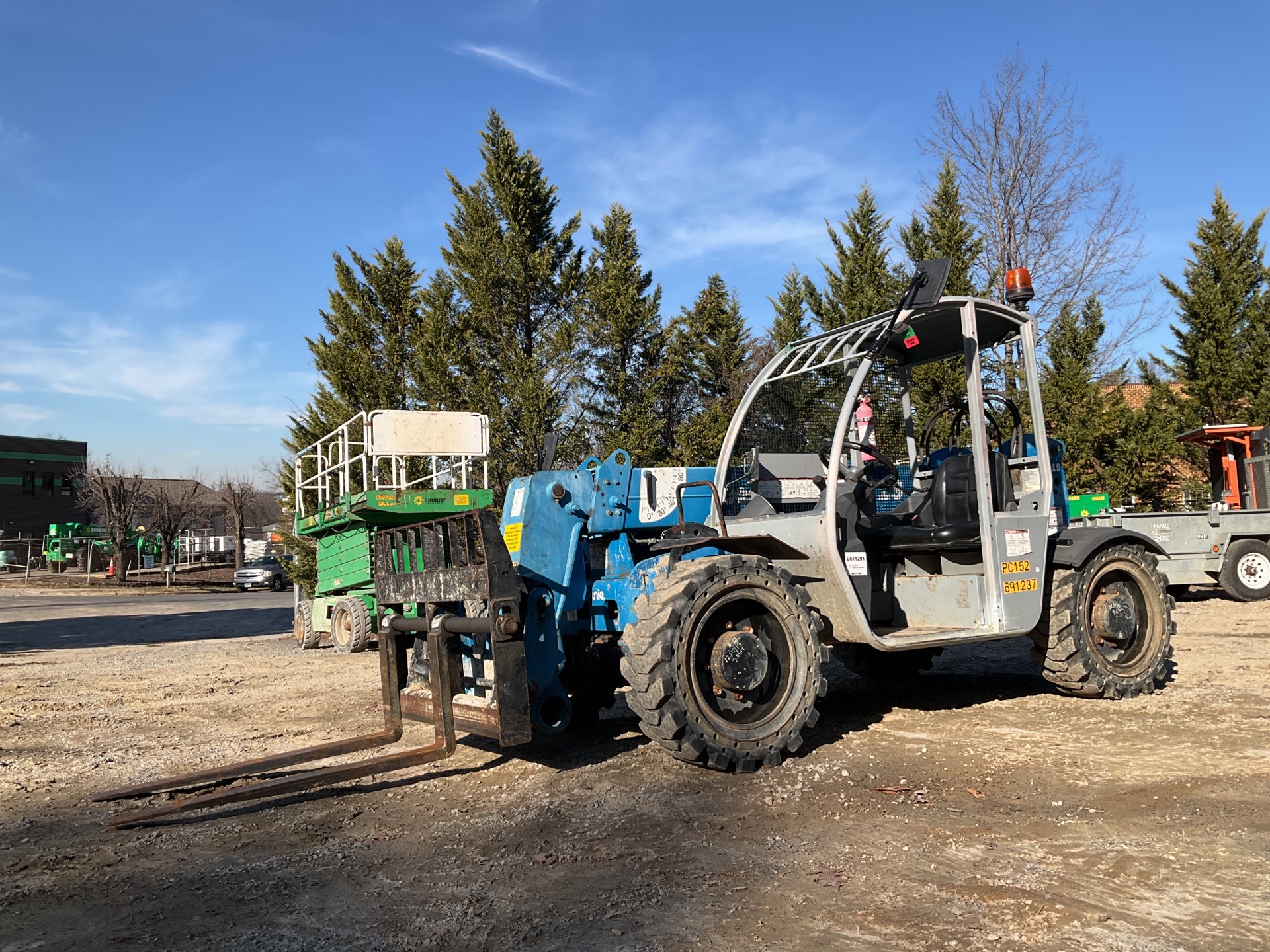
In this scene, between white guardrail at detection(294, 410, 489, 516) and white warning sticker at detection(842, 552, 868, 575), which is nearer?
white warning sticker at detection(842, 552, 868, 575)

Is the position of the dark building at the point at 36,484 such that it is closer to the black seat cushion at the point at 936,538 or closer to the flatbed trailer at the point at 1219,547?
the flatbed trailer at the point at 1219,547

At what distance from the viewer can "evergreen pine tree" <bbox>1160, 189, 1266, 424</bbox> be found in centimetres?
2308

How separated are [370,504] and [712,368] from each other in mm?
11583

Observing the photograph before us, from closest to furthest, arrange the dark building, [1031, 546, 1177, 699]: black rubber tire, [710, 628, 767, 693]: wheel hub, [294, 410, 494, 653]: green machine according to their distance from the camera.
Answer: [710, 628, 767, 693]: wheel hub, [1031, 546, 1177, 699]: black rubber tire, [294, 410, 494, 653]: green machine, the dark building

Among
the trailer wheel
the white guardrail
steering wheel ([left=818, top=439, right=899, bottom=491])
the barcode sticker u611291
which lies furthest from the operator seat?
the trailer wheel

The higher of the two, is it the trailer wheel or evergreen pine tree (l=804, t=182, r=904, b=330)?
evergreen pine tree (l=804, t=182, r=904, b=330)

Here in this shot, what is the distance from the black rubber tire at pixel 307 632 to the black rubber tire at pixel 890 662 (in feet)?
29.3

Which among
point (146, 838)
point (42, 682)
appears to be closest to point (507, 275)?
point (42, 682)

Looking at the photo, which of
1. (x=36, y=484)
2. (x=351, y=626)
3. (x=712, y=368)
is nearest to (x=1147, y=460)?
(x=712, y=368)

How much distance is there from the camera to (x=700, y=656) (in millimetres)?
5543

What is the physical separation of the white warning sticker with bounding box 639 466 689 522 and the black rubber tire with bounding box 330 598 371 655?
7.75 meters

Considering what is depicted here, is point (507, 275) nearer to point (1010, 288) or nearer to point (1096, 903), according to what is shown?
point (1010, 288)

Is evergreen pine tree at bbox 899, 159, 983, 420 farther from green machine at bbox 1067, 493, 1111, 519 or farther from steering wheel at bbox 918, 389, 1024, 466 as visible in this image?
steering wheel at bbox 918, 389, 1024, 466

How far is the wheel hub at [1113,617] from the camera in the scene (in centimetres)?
716
